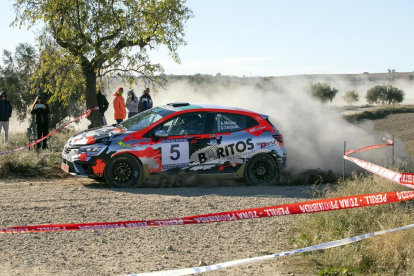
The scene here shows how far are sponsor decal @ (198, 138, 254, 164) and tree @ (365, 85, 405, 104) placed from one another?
5005 centimetres

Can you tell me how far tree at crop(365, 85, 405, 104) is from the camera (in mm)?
59031

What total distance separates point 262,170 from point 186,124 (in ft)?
6.39

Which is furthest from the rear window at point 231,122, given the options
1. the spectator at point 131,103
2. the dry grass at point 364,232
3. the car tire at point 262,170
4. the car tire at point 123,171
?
the spectator at point 131,103

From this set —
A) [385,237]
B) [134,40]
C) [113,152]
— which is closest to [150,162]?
[113,152]

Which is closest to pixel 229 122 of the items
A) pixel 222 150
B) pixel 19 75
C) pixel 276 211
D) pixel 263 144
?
pixel 222 150

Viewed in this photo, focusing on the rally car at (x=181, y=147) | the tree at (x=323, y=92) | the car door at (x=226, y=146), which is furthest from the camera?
the tree at (x=323, y=92)

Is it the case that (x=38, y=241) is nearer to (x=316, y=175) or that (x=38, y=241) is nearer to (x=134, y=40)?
(x=316, y=175)

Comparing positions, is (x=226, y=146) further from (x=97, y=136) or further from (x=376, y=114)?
(x=376, y=114)

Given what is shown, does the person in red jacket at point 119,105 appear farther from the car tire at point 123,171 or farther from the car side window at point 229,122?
the car tire at point 123,171

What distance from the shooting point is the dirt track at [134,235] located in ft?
21.6

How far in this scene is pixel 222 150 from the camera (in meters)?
12.2

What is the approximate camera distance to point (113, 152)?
456 inches

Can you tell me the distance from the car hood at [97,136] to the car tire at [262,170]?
2.75 m

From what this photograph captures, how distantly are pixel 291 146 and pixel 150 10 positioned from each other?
8.19 meters
